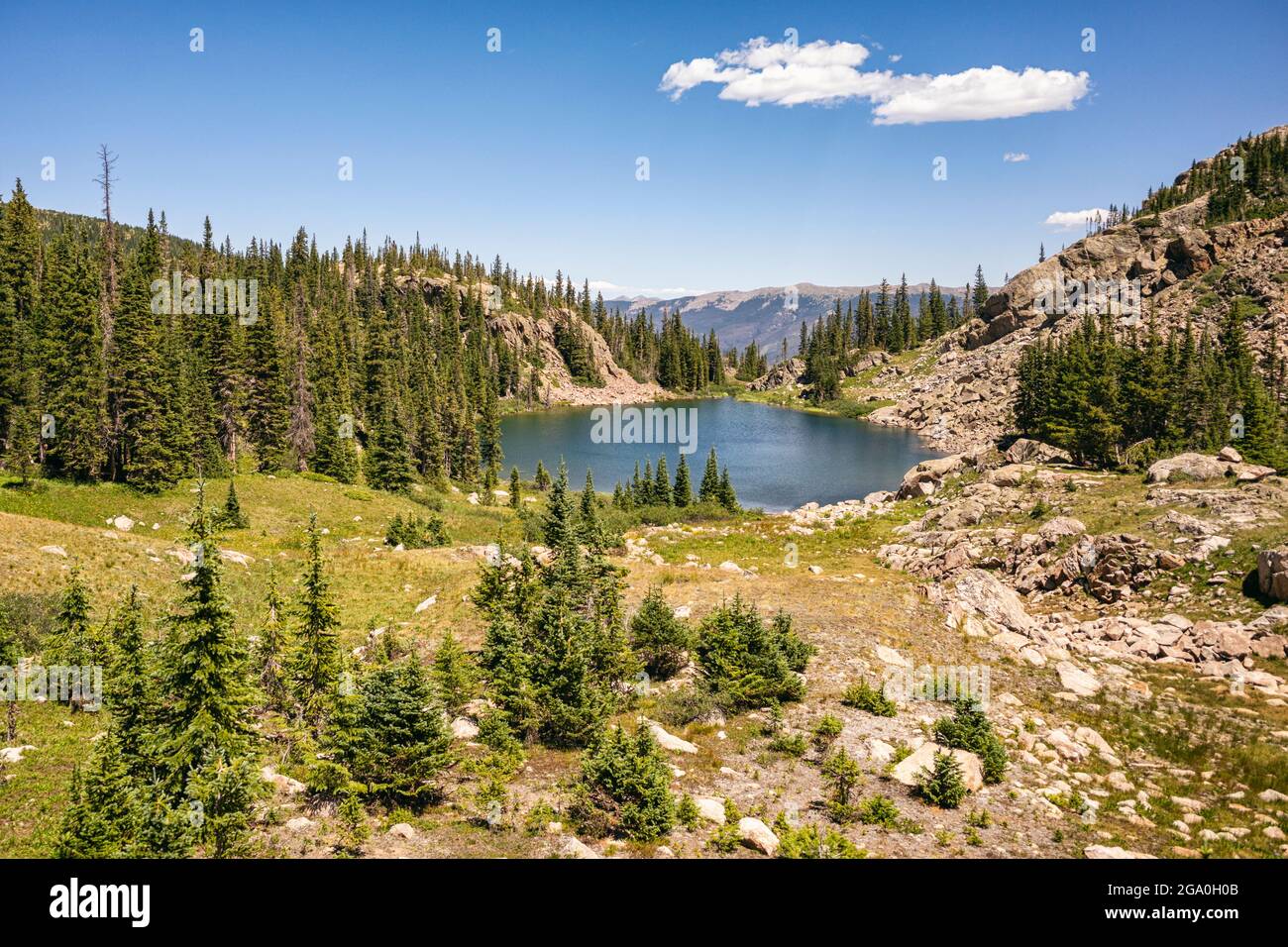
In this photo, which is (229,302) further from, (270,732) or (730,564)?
(270,732)

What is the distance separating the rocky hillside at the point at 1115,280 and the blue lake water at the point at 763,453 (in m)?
10.6

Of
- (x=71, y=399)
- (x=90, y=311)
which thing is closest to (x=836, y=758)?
(x=71, y=399)

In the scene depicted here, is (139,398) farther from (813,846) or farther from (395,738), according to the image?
(813,846)

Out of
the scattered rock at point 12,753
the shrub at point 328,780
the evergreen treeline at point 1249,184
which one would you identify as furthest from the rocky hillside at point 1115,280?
the scattered rock at point 12,753

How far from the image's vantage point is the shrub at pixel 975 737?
17203 millimetres

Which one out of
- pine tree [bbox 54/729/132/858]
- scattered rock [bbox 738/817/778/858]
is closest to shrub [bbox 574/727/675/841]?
scattered rock [bbox 738/817/778/858]

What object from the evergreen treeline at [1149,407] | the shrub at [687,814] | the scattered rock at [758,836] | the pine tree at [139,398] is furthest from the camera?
the evergreen treeline at [1149,407]

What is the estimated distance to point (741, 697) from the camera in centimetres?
2117

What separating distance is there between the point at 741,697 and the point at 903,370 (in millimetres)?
170696

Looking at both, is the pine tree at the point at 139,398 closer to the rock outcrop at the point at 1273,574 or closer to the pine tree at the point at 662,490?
the pine tree at the point at 662,490

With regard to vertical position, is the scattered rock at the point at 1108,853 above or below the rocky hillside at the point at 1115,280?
below

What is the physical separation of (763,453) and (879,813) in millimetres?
99468

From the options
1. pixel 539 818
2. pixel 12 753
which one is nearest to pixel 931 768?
pixel 539 818

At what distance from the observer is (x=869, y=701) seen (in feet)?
70.7
